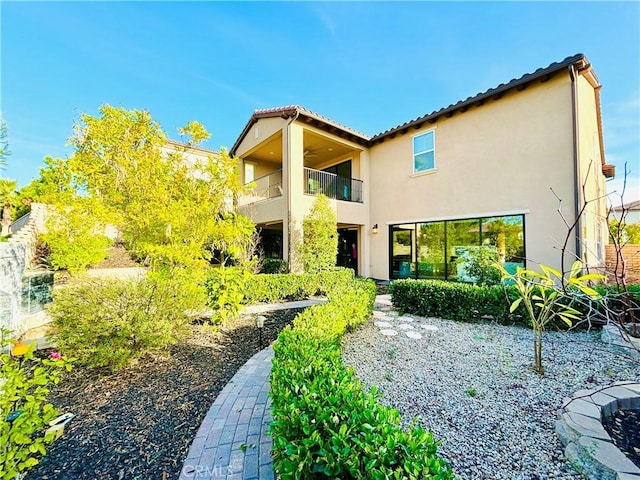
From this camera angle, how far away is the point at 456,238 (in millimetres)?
10375

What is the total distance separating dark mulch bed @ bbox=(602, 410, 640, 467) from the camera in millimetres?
2299

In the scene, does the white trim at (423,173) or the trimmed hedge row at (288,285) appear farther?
the white trim at (423,173)

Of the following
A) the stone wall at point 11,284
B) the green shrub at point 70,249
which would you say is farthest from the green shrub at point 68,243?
the stone wall at point 11,284

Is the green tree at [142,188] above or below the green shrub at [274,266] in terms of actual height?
above

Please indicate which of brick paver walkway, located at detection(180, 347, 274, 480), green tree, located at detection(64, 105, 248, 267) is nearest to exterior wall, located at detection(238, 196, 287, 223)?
green tree, located at detection(64, 105, 248, 267)

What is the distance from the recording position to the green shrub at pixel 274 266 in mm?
11172

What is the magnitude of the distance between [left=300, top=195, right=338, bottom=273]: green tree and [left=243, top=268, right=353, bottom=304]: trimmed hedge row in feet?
1.69

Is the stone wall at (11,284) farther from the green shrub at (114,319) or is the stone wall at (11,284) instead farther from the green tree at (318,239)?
the green tree at (318,239)

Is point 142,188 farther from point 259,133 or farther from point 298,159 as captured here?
point 259,133

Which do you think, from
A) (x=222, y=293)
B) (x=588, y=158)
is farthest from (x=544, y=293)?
(x=588, y=158)

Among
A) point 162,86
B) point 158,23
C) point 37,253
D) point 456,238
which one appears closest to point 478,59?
point 456,238

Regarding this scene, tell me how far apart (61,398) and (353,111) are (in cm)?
1451

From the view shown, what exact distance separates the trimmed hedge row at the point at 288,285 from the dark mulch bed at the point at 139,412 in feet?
12.0

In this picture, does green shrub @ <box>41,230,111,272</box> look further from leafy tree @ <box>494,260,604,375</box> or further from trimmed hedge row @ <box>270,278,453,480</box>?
leafy tree @ <box>494,260,604,375</box>
